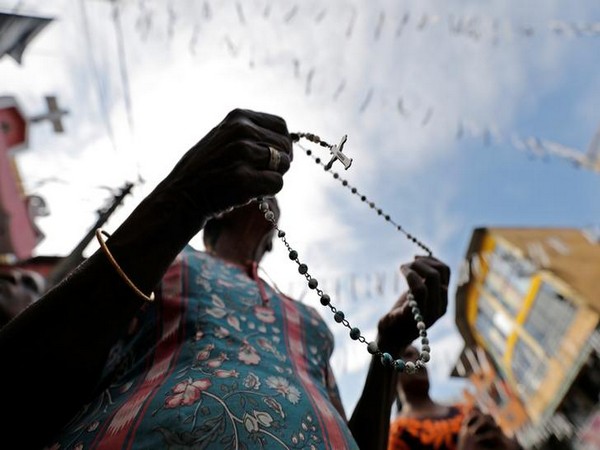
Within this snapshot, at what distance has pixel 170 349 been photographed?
1118mm

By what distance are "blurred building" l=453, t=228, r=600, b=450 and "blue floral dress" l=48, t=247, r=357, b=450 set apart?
51.3 ft

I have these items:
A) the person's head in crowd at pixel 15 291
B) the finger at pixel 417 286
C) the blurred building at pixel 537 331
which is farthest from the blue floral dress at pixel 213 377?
the blurred building at pixel 537 331

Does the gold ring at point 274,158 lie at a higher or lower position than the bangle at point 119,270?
higher

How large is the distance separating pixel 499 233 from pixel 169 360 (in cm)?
2440

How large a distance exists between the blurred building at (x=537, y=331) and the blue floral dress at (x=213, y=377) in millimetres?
15646

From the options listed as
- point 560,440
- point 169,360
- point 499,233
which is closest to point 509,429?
point 560,440

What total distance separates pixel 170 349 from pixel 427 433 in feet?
7.56

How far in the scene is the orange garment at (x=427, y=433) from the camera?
2709 mm

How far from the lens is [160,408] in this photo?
0.87 meters

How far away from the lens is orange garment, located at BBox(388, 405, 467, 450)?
2.71 meters

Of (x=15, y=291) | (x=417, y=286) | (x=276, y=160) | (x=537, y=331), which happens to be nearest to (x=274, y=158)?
(x=276, y=160)

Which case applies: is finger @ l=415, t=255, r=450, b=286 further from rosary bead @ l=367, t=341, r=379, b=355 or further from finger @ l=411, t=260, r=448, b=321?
rosary bead @ l=367, t=341, r=379, b=355

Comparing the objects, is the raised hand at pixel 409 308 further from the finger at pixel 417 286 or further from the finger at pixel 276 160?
the finger at pixel 276 160

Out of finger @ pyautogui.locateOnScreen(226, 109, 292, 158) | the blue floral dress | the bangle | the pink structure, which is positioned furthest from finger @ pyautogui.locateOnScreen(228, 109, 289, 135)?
the pink structure
